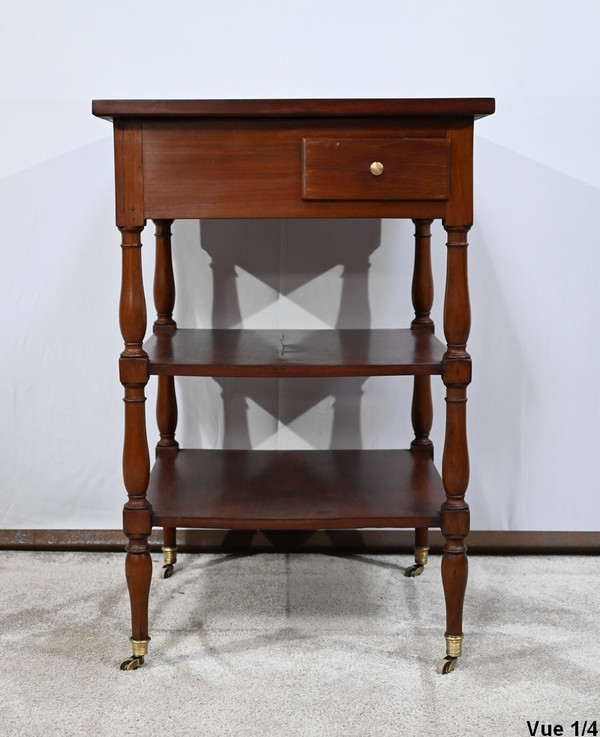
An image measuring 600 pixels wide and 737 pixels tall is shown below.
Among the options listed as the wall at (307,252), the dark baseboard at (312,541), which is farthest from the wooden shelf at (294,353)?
the dark baseboard at (312,541)

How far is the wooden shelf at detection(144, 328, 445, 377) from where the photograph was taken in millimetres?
1760

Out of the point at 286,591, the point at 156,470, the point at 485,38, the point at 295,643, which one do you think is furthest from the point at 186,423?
the point at 485,38

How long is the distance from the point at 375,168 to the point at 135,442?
666mm

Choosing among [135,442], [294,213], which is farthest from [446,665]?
[294,213]

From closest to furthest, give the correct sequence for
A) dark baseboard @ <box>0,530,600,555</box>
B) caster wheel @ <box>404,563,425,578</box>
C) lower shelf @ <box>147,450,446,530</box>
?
lower shelf @ <box>147,450,446,530</box>
caster wheel @ <box>404,563,425,578</box>
dark baseboard @ <box>0,530,600,555</box>

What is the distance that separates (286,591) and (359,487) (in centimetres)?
33

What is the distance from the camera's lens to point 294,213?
1.70 m

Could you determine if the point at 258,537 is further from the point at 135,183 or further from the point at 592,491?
the point at 135,183

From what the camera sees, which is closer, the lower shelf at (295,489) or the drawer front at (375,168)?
the drawer front at (375,168)

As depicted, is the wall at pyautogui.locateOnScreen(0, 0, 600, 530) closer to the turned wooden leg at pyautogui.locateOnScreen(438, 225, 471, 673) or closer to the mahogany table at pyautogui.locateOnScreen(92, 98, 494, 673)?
the mahogany table at pyautogui.locateOnScreen(92, 98, 494, 673)

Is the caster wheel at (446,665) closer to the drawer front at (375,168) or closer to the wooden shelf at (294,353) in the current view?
the wooden shelf at (294,353)

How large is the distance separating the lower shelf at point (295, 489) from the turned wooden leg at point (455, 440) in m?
0.05

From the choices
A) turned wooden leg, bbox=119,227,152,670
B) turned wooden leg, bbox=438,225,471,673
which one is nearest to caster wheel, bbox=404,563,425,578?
turned wooden leg, bbox=438,225,471,673

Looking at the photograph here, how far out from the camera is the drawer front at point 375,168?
1.67m
